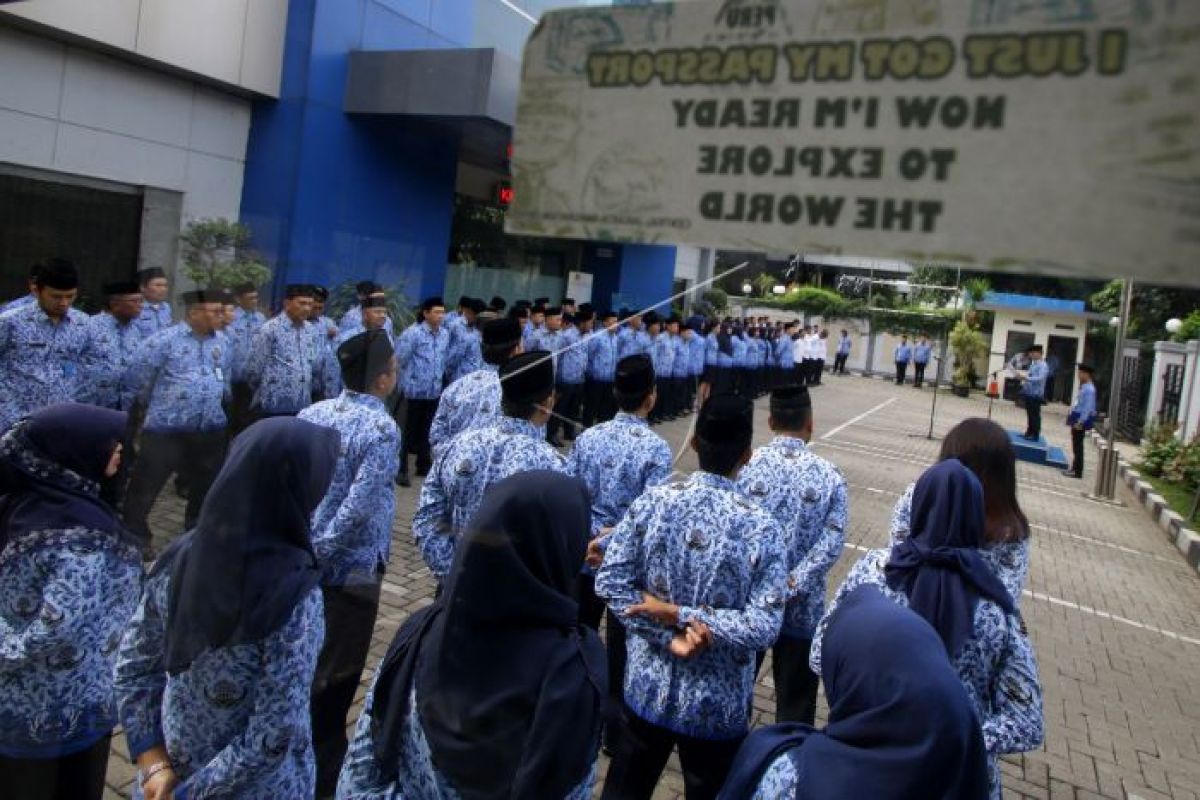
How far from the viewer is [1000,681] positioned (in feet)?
6.93

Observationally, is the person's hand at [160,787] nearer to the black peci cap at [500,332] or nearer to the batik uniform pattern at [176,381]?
the black peci cap at [500,332]

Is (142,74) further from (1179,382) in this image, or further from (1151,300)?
(1179,382)

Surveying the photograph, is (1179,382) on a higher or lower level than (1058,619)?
higher

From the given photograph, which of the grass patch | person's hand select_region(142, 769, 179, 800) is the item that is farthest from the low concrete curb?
person's hand select_region(142, 769, 179, 800)

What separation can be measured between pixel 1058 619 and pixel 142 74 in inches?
392

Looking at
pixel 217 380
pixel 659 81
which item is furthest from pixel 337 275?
pixel 659 81

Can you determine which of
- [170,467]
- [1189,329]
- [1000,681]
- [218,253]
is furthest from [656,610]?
[1189,329]

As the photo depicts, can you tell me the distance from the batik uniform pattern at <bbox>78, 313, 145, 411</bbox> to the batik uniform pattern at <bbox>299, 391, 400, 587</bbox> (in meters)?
2.74

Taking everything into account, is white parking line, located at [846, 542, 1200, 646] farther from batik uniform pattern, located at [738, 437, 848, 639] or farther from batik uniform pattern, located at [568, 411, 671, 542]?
batik uniform pattern, located at [568, 411, 671, 542]

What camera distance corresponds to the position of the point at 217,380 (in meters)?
5.05

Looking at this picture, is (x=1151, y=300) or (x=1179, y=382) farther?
(x=1179, y=382)

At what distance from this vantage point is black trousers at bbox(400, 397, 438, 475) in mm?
7754

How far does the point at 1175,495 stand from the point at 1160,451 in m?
2.27

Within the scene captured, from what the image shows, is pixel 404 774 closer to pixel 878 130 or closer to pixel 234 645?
pixel 234 645
